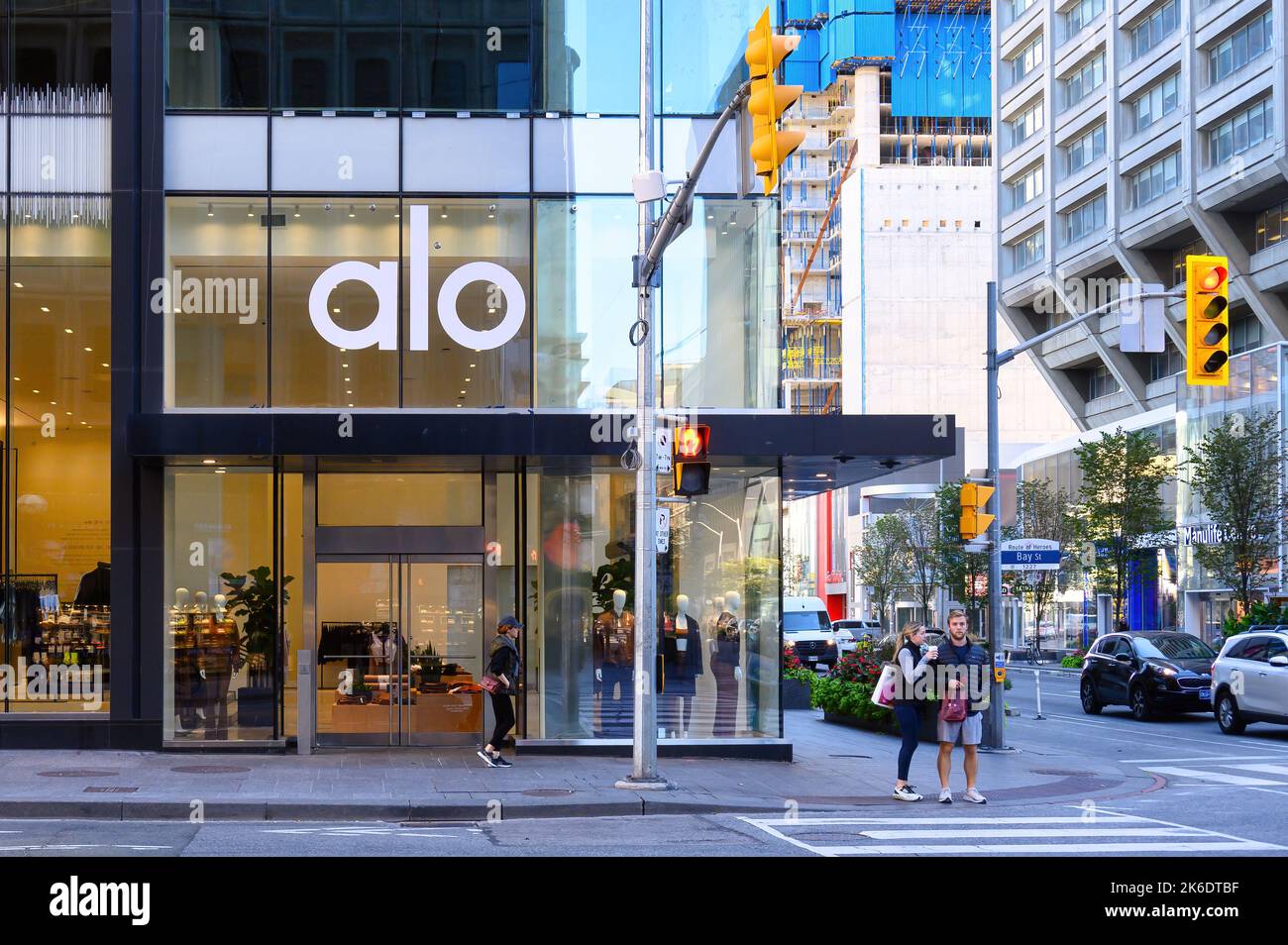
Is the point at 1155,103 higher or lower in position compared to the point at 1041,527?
higher

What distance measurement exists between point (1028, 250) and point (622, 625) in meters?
63.3

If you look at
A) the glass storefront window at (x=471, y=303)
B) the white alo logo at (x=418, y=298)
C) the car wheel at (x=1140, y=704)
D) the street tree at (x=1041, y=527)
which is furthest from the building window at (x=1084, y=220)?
the white alo logo at (x=418, y=298)

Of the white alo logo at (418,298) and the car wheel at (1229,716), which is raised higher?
the white alo logo at (418,298)

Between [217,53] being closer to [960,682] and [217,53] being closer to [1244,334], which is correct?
[960,682]

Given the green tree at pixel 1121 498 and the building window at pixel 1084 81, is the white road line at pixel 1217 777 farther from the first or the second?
the building window at pixel 1084 81

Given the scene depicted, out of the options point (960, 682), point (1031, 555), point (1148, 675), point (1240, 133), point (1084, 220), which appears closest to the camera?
point (960, 682)

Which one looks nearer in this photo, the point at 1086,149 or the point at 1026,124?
the point at 1086,149

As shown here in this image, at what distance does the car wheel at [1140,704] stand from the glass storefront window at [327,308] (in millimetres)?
17944

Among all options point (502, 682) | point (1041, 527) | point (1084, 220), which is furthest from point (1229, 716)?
point (1084, 220)

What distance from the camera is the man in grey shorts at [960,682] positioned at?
15.5 metres

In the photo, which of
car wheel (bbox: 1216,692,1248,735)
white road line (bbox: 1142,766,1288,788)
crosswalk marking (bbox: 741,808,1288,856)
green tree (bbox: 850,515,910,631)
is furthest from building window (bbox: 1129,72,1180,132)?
crosswalk marking (bbox: 741,808,1288,856)

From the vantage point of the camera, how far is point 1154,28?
6400 centimetres

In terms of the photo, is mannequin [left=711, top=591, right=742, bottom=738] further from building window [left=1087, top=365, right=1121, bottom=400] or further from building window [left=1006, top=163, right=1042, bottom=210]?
building window [left=1006, top=163, right=1042, bottom=210]

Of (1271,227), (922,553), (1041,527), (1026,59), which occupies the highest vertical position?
(1026,59)
